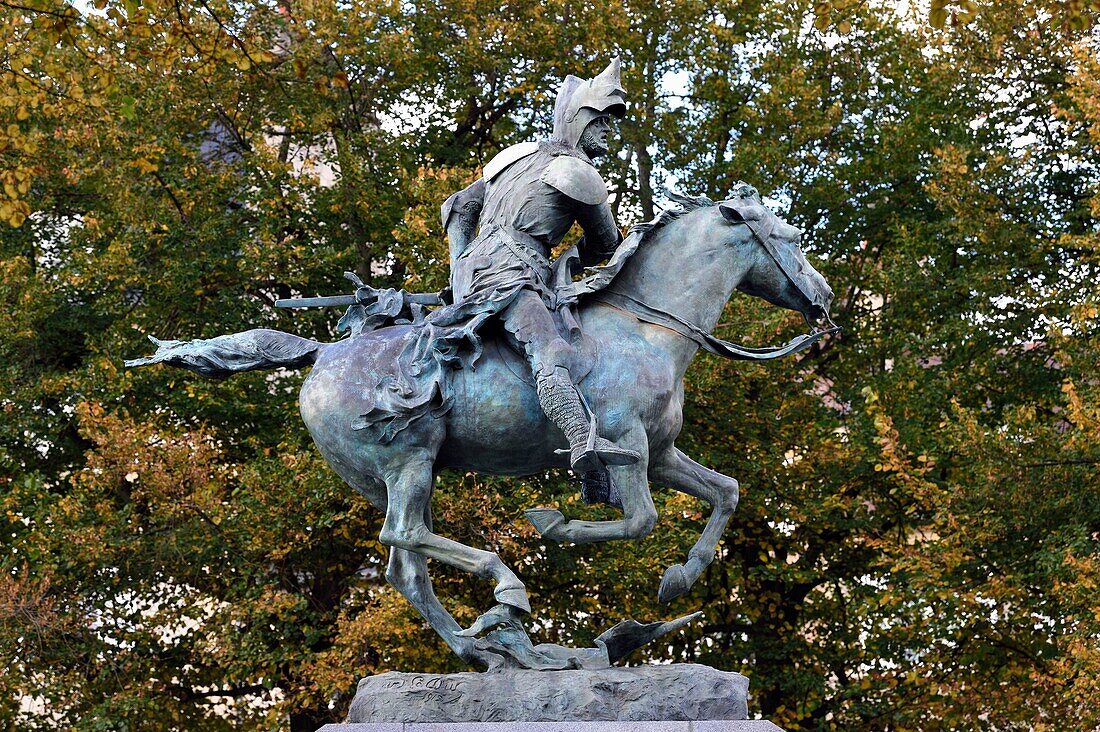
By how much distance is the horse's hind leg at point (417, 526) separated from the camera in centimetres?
754

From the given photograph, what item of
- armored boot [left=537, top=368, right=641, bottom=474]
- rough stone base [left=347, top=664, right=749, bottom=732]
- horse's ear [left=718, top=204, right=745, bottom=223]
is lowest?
rough stone base [left=347, top=664, right=749, bottom=732]

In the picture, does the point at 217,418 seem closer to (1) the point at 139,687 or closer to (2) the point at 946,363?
(1) the point at 139,687

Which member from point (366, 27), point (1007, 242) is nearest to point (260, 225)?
point (366, 27)

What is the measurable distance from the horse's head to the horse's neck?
77 millimetres

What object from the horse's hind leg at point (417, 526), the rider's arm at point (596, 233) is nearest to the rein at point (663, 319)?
the rider's arm at point (596, 233)

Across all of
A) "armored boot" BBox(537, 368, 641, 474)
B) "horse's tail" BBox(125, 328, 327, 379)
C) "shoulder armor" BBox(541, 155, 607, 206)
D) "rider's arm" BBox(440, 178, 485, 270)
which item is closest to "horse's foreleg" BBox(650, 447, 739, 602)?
"armored boot" BBox(537, 368, 641, 474)

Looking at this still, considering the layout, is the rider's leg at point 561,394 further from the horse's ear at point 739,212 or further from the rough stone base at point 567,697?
the horse's ear at point 739,212

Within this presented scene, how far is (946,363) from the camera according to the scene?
1881 centimetres

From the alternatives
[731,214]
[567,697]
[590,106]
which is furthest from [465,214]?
[567,697]

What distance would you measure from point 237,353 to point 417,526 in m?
1.26

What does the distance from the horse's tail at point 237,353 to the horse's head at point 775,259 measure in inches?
86.6

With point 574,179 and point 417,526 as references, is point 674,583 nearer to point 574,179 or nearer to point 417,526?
point 417,526

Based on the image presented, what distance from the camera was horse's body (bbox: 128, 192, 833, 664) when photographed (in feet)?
24.8

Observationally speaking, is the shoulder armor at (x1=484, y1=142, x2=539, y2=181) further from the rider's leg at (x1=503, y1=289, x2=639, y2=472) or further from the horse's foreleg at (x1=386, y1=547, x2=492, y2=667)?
the horse's foreleg at (x1=386, y1=547, x2=492, y2=667)
